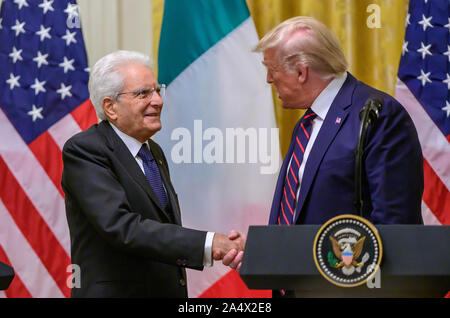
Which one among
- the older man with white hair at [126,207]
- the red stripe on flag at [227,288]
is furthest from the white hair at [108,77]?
the red stripe on flag at [227,288]

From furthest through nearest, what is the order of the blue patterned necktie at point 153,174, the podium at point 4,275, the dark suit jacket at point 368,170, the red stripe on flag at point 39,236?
1. the red stripe on flag at point 39,236
2. the blue patterned necktie at point 153,174
3. the dark suit jacket at point 368,170
4. the podium at point 4,275

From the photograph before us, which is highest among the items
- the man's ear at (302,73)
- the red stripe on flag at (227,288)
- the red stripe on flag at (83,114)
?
the red stripe on flag at (83,114)

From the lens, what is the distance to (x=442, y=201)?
422 centimetres

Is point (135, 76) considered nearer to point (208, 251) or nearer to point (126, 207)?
point (126, 207)

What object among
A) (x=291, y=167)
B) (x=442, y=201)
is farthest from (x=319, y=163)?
(x=442, y=201)

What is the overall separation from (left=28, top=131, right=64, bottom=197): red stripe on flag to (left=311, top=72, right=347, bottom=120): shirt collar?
6.49ft

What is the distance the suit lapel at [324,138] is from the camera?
2.52 metres

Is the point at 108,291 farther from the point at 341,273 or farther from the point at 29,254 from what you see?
the point at 29,254

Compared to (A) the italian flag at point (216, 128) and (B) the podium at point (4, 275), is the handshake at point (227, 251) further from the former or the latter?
(A) the italian flag at point (216, 128)

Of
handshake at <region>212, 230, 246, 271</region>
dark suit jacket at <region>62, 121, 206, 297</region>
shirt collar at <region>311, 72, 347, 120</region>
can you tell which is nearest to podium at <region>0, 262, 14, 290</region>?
dark suit jacket at <region>62, 121, 206, 297</region>

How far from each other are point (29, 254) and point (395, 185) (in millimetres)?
2536

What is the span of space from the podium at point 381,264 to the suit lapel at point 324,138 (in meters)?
0.79

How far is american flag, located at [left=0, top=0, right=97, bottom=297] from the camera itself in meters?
4.16

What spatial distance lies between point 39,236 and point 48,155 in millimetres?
→ 487
